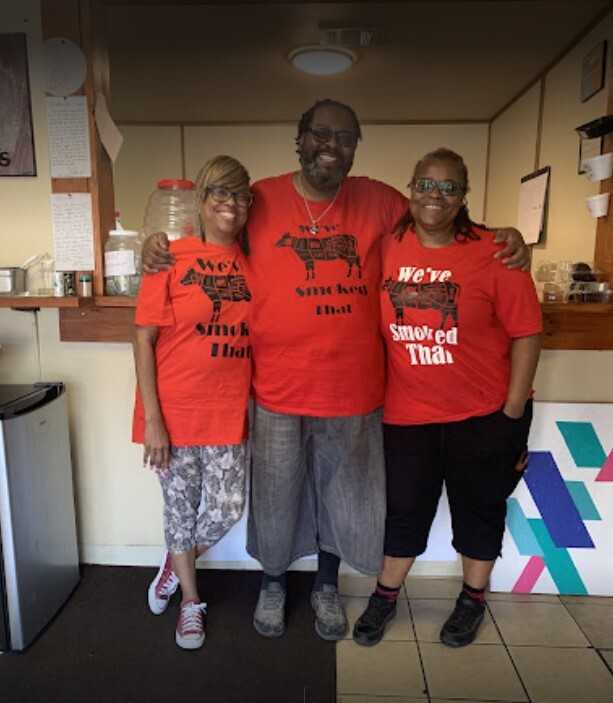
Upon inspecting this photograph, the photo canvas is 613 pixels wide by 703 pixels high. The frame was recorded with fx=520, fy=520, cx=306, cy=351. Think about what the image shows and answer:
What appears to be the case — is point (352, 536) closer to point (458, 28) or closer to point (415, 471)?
point (415, 471)

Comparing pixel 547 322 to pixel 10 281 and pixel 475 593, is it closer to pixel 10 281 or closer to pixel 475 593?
pixel 475 593

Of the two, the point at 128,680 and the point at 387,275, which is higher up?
the point at 387,275

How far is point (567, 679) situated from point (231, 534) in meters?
1.15

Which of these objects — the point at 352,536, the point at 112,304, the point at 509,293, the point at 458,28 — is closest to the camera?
the point at 509,293

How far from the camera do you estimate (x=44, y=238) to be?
1803 millimetres

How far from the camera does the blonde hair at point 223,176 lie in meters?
1.34

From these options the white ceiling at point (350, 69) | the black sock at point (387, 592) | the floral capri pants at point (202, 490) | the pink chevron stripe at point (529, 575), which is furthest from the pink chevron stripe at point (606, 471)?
the white ceiling at point (350, 69)

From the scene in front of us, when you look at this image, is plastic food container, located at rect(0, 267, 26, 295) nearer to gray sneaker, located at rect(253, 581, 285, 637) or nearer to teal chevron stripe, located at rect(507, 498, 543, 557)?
gray sneaker, located at rect(253, 581, 285, 637)

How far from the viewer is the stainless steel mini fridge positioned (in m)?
1.51

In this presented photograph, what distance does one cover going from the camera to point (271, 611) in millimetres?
1654

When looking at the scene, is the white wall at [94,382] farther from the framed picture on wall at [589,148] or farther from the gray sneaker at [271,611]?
the gray sneaker at [271,611]

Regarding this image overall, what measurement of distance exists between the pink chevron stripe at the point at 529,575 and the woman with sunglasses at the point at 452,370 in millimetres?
332

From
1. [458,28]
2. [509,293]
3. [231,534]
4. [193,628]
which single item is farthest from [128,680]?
[458,28]

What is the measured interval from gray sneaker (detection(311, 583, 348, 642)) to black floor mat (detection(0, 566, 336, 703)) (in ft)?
0.11
